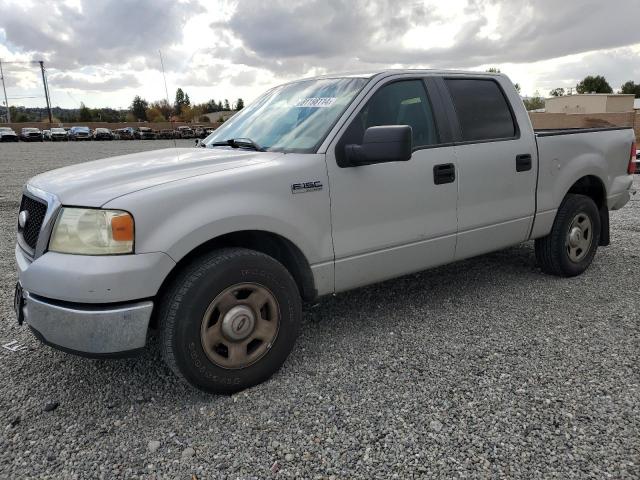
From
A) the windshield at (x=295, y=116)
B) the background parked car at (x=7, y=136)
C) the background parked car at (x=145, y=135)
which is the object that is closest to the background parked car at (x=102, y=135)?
the background parked car at (x=145, y=135)

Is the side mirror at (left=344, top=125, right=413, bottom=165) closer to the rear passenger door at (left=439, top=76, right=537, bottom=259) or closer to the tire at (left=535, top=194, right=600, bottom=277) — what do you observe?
the rear passenger door at (left=439, top=76, right=537, bottom=259)

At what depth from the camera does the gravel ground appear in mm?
2449

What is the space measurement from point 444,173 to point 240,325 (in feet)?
6.03

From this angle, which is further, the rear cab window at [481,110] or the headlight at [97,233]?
the rear cab window at [481,110]

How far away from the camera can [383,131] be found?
307cm

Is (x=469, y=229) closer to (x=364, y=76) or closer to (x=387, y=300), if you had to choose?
(x=387, y=300)

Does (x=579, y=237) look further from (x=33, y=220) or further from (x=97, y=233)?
(x=33, y=220)

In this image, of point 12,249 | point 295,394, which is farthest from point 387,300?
point 12,249

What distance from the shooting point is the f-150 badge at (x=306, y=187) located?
3133mm

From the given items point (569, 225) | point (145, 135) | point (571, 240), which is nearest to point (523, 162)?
point (569, 225)

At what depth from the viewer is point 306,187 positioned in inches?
125

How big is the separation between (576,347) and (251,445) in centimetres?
226

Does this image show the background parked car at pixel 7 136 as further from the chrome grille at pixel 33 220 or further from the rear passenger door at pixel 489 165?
the rear passenger door at pixel 489 165

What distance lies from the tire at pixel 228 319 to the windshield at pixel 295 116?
0.88 meters
